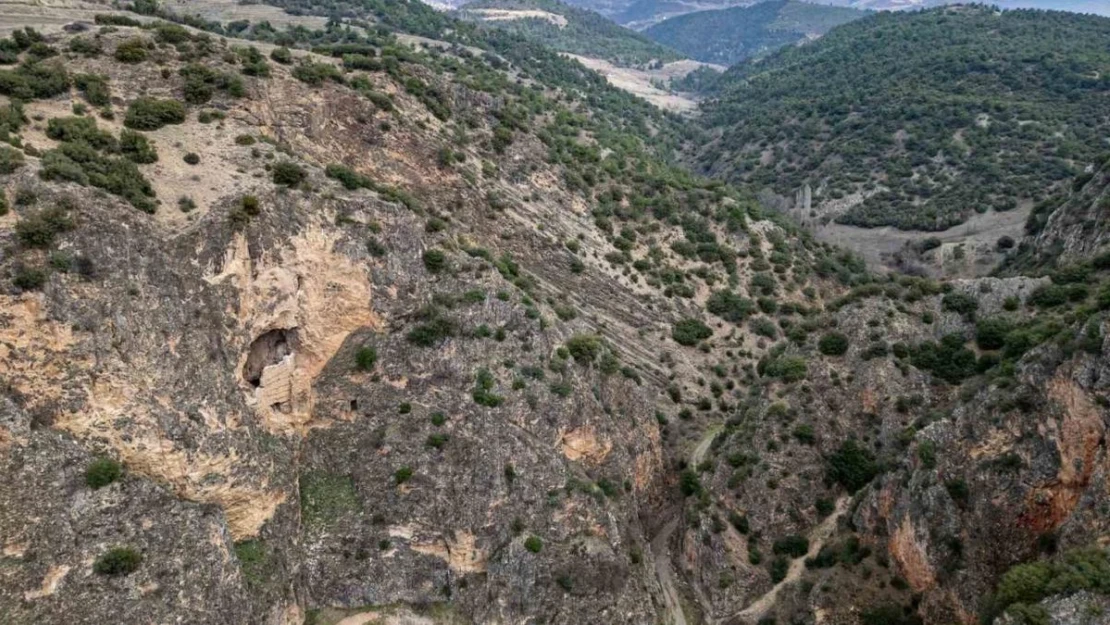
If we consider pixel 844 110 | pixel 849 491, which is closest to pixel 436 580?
pixel 849 491

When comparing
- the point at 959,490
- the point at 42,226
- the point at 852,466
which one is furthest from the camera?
the point at 852,466

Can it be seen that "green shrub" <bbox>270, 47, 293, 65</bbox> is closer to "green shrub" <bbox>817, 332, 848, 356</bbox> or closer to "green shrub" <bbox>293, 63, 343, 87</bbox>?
"green shrub" <bbox>293, 63, 343, 87</bbox>

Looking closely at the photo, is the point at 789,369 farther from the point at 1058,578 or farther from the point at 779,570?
the point at 1058,578

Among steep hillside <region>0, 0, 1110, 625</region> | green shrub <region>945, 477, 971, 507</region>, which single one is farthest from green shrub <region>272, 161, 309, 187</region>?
green shrub <region>945, 477, 971, 507</region>

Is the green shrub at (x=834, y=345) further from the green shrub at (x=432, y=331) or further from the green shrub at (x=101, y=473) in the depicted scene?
the green shrub at (x=101, y=473)

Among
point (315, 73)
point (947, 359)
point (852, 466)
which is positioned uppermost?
point (315, 73)

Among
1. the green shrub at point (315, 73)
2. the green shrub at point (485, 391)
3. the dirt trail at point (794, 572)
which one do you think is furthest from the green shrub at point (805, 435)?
the green shrub at point (315, 73)

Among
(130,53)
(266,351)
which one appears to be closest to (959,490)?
(266,351)
